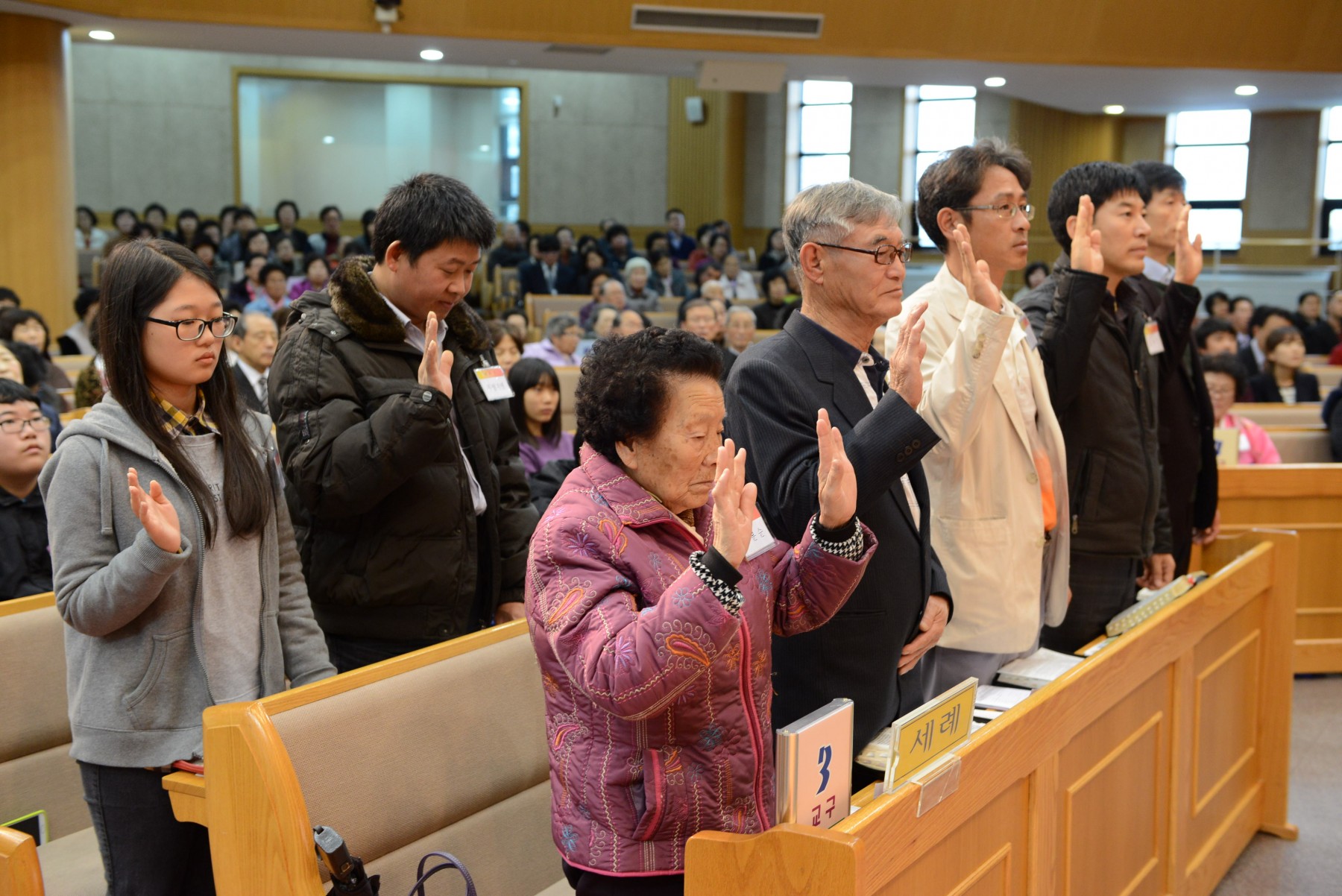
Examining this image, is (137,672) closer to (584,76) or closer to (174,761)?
(174,761)

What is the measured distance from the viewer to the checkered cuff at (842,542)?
1.43 metres

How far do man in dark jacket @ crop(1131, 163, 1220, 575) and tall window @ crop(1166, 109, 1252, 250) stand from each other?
11.1m

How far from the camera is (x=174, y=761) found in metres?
1.58

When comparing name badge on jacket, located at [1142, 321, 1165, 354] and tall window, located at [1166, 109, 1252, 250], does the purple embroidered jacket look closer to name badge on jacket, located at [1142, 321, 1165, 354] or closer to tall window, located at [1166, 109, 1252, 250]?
name badge on jacket, located at [1142, 321, 1165, 354]

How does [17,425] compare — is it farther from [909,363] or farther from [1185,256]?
[1185,256]

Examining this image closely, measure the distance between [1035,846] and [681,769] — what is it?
0.71 meters

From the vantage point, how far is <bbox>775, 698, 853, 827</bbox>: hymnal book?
123 cm

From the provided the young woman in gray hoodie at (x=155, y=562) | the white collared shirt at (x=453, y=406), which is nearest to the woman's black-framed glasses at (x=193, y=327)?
the young woman in gray hoodie at (x=155, y=562)

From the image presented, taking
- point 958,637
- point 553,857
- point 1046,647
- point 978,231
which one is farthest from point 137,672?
point 1046,647

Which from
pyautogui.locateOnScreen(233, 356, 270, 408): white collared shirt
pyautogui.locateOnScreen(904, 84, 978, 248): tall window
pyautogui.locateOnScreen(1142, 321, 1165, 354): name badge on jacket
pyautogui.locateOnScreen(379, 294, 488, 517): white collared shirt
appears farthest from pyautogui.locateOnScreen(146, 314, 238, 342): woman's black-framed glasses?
pyautogui.locateOnScreen(904, 84, 978, 248): tall window

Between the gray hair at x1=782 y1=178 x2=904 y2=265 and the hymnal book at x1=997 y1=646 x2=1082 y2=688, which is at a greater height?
the gray hair at x1=782 y1=178 x2=904 y2=265

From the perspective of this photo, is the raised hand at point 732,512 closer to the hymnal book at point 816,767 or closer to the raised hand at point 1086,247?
the hymnal book at point 816,767

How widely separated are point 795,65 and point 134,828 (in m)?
8.51

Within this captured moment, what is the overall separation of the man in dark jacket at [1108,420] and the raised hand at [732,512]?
1.33 meters
